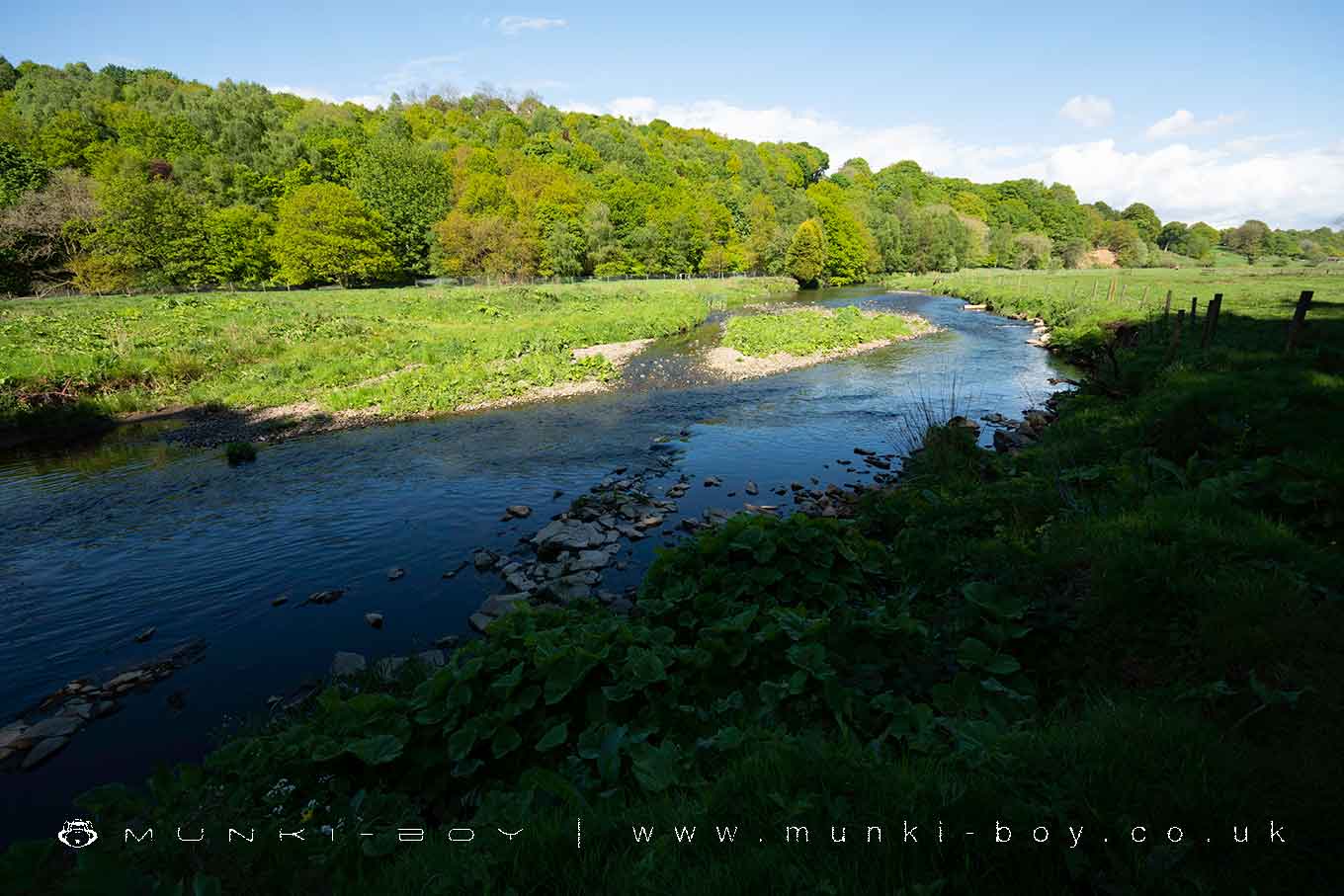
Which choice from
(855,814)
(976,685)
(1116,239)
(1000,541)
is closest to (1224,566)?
(1000,541)

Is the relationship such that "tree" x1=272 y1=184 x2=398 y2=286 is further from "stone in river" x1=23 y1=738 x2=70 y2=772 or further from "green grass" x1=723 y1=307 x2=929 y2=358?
"stone in river" x1=23 y1=738 x2=70 y2=772

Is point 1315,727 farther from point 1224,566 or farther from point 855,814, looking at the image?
point 855,814

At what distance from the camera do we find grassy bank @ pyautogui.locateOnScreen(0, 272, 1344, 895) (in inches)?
117

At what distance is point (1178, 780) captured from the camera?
329 centimetres

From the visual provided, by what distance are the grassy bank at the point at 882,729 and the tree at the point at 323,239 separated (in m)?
70.6

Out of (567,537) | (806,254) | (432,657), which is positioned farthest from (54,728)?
(806,254)

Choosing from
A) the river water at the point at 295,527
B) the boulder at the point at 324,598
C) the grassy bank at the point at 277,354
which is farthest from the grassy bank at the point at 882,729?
the grassy bank at the point at 277,354

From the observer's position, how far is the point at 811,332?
38.1 meters

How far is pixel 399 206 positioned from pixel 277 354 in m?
60.9

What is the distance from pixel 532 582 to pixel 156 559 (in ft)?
27.9

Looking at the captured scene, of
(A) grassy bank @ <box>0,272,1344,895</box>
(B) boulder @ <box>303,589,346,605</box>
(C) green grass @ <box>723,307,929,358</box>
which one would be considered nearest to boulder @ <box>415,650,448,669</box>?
(A) grassy bank @ <box>0,272,1344,895</box>

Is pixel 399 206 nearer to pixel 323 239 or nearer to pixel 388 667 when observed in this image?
pixel 323 239

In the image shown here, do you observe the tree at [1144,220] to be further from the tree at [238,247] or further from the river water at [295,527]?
the tree at [238,247]

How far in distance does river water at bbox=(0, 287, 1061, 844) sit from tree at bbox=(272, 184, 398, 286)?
50.4 meters
